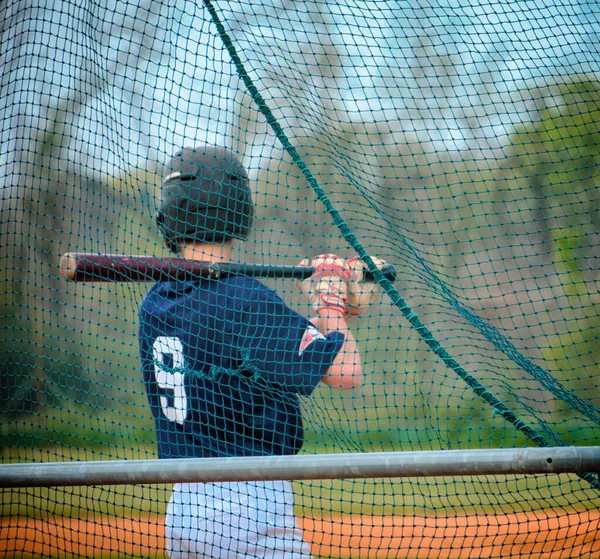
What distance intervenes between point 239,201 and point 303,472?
82 centimetres

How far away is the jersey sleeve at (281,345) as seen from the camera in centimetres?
176

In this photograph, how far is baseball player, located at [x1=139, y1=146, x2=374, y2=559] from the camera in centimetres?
176

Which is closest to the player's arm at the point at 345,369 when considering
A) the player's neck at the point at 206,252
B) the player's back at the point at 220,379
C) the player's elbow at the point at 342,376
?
the player's elbow at the point at 342,376

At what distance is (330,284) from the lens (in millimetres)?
1954

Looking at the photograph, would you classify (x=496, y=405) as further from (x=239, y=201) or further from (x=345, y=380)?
(x=239, y=201)

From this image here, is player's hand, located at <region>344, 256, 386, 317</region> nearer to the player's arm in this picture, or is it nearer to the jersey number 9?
the player's arm

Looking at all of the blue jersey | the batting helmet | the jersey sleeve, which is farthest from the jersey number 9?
the batting helmet

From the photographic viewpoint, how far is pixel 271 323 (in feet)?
5.93

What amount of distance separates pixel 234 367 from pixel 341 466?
43cm

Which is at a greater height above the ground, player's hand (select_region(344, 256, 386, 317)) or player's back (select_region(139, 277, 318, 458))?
player's hand (select_region(344, 256, 386, 317))

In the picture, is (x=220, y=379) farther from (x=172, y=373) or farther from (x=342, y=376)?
(x=342, y=376)

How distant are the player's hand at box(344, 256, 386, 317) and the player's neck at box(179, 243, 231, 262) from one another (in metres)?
0.34

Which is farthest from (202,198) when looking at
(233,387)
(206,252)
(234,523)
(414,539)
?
(414,539)

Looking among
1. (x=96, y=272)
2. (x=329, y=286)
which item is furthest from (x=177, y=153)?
(x=329, y=286)
